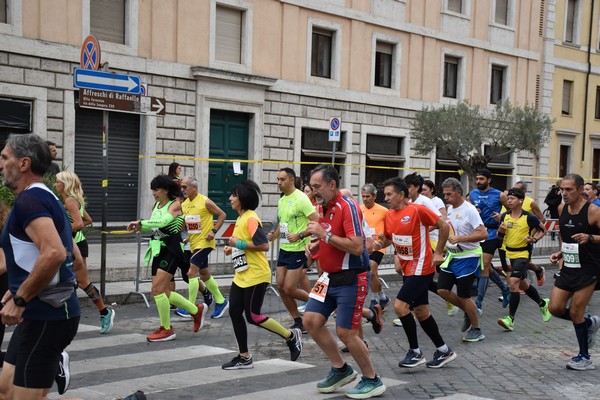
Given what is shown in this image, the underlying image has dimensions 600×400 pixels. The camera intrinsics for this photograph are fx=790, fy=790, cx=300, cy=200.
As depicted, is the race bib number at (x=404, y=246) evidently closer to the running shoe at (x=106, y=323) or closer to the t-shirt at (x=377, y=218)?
the t-shirt at (x=377, y=218)

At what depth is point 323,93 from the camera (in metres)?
25.0

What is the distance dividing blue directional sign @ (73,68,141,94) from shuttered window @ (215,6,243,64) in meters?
11.1

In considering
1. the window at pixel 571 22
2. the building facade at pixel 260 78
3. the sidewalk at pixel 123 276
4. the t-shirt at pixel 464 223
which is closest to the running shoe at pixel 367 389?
the t-shirt at pixel 464 223

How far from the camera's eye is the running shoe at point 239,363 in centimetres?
735

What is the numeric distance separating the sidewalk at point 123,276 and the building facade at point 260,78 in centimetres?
332

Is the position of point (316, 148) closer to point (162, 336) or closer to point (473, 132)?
point (473, 132)

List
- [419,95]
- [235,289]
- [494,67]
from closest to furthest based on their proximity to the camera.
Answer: [235,289] < [419,95] < [494,67]

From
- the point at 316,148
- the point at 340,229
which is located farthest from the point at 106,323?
the point at 316,148

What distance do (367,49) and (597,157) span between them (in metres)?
15.1

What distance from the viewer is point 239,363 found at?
24.2 feet

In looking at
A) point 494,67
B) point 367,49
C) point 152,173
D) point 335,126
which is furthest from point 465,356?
point 494,67

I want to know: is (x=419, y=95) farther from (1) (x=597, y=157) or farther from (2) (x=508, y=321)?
(2) (x=508, y=321)

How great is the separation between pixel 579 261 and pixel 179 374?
13.5 ft

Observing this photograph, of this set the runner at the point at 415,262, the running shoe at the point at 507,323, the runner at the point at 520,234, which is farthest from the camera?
the runner at the point at 520,234
